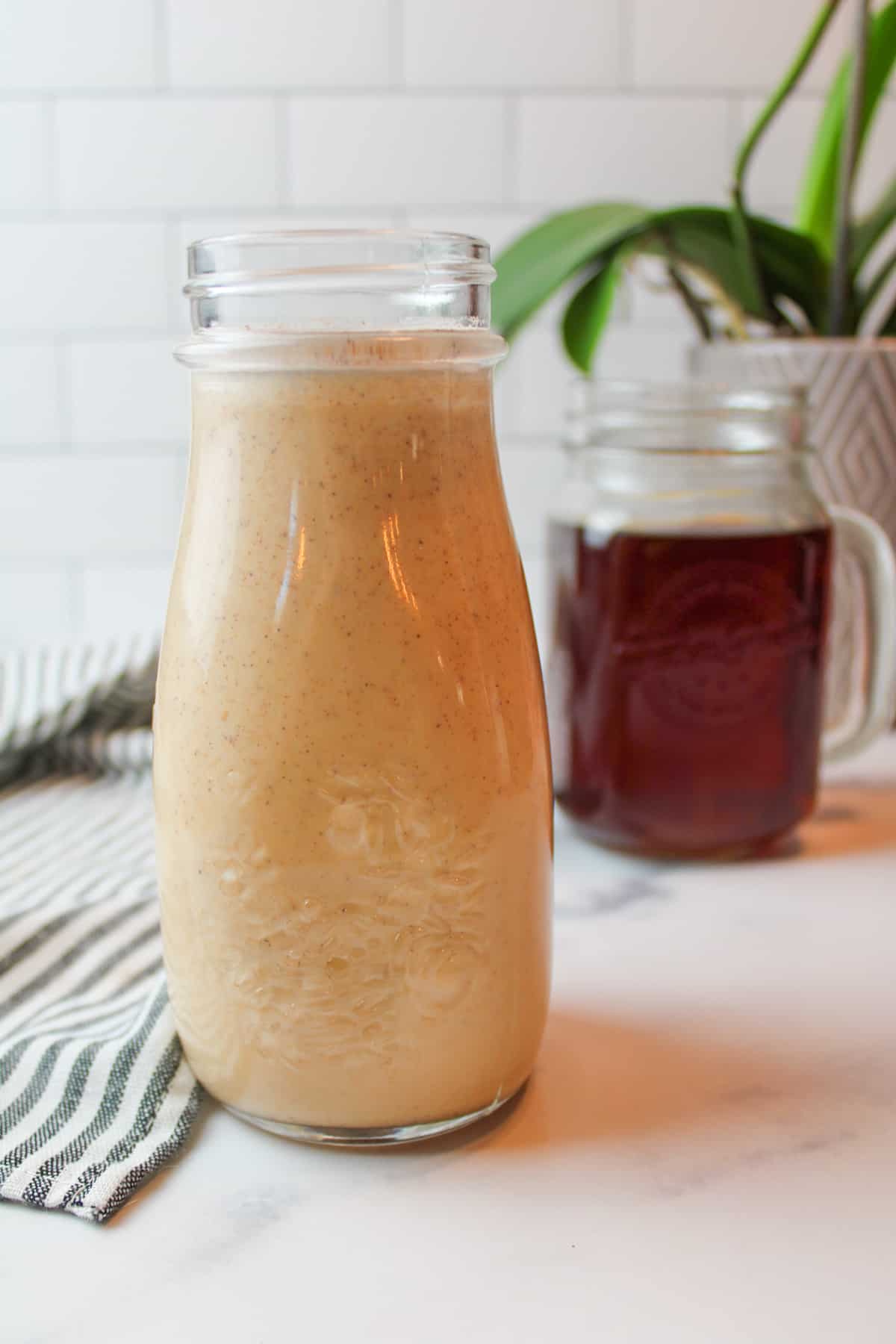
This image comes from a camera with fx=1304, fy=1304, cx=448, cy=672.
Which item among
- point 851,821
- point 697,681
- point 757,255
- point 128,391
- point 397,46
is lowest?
point 851,821

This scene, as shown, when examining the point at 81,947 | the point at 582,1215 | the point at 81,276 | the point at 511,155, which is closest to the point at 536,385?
the point at 511,155

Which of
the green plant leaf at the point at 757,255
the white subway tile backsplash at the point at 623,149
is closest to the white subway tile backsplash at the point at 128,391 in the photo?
the white subway tile backsplash at the point at 623,149

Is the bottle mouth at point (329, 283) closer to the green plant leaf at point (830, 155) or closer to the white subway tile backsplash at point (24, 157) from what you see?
the green plant leaf at point (830, 155)

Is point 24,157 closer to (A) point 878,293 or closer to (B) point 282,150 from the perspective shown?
(B) point 282,150

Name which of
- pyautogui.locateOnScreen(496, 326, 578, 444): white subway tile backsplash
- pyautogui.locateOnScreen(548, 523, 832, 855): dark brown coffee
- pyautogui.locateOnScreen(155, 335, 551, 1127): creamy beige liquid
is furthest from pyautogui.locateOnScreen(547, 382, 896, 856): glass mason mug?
pyautogui.locateOnScreen(496, 326, 578, 444): white subway tile backsplash

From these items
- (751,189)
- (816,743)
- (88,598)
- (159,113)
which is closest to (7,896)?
(816,743)

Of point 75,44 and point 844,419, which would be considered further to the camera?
point 75,44

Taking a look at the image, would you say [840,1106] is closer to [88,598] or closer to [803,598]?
[803,598]
